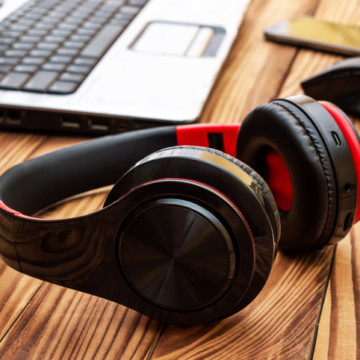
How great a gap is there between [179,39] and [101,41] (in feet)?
0.48

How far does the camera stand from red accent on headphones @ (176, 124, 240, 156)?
2.31 ft

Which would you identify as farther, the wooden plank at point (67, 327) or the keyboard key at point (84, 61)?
the keyboard key at point (84, 61)

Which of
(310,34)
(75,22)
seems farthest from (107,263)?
(310,34)

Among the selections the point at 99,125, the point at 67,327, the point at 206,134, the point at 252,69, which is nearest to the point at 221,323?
the point at 67,327

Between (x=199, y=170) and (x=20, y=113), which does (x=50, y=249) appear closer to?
(x=199, y=170)

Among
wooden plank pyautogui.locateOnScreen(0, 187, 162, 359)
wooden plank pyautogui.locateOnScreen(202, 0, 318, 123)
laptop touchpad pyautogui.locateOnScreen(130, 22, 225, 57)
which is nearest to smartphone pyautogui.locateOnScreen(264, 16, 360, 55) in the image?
wooden plank pyautogui.locateOnScreen(202, 0, 318, 123)

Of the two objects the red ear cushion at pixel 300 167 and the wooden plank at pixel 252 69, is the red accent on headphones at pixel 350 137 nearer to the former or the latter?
the red ear cushion at pixel 300 167

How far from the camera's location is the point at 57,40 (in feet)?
3.34

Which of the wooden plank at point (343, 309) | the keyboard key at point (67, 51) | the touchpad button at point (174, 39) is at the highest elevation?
the wooden plank at point (343, 309)

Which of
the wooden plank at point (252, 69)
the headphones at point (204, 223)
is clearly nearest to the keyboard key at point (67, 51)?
the wooden plank at point (252, 69)

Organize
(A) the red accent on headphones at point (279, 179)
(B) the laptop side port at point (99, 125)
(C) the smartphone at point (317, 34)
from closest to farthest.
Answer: (A) the red accent on headphones at point (279, 179)
(B) the laptop side port at point (99, 125)
(C) the smartphone at point (317, 34)

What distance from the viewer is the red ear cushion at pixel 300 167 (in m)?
0.55

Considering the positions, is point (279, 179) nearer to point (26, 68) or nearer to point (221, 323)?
point (221, 323)

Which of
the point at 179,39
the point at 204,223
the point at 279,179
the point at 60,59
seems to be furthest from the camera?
the point at 179,39
